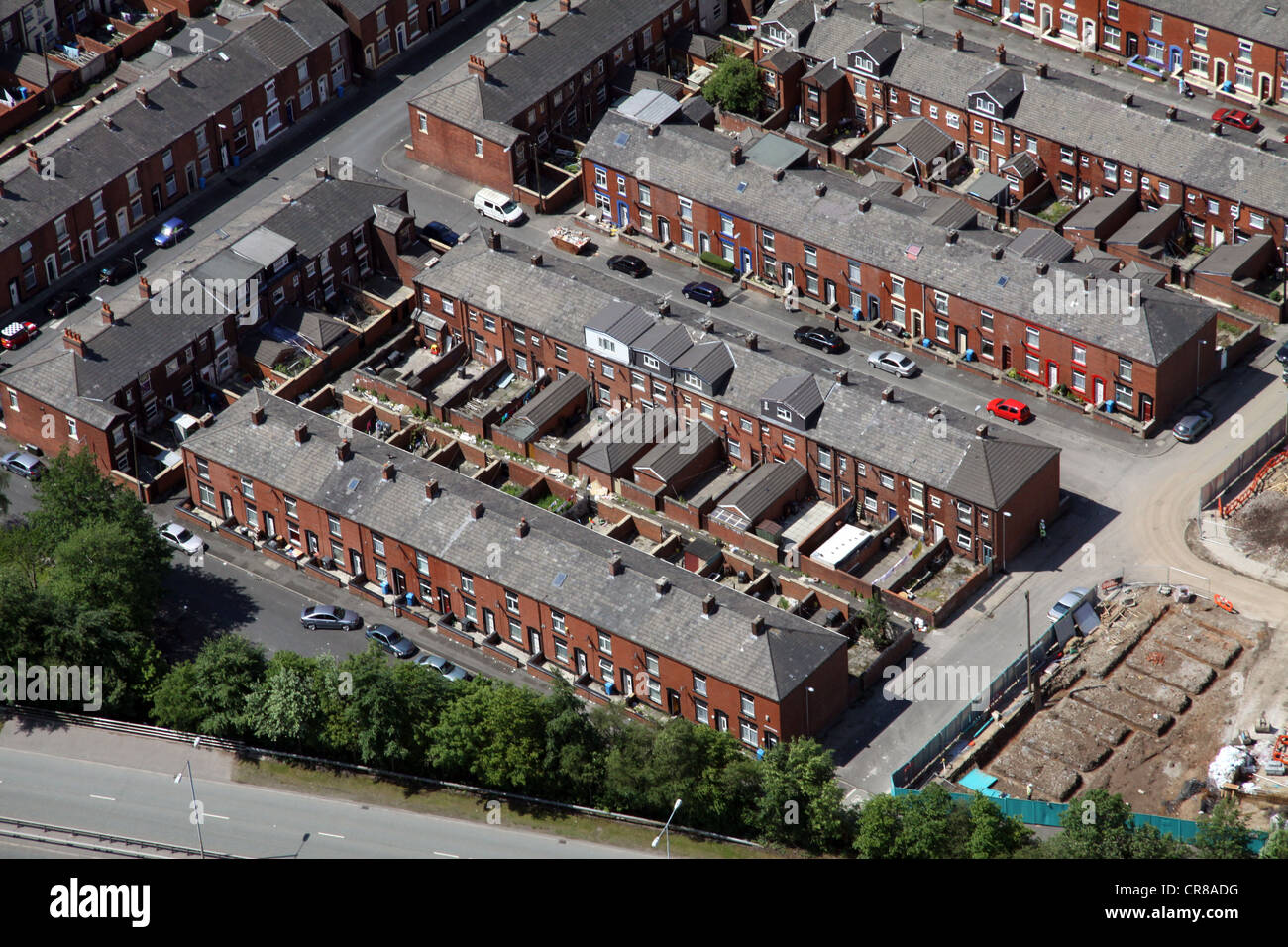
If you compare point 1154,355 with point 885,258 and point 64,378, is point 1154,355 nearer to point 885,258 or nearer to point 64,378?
point 885,258

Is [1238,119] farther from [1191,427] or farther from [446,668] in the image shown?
[446,668]

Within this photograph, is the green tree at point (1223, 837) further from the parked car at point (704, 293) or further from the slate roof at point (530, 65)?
the slate roof at point (530, 65)

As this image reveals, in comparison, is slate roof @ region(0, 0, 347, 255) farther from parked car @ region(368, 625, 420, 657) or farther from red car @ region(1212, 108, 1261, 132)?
red car @ region(1212, 108, 1261, 132)

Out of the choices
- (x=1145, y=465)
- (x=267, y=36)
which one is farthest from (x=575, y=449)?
(x=267, y=36)

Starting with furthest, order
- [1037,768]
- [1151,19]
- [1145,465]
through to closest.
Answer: [1151,19] → [1145,465] → [1037,768]

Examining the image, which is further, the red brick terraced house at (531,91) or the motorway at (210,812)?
the red brick terraced house at (531,91)

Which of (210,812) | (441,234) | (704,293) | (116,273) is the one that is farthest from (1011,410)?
(116,273)

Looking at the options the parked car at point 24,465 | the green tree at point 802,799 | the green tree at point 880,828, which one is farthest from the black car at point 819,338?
the parked car at point 24,465
